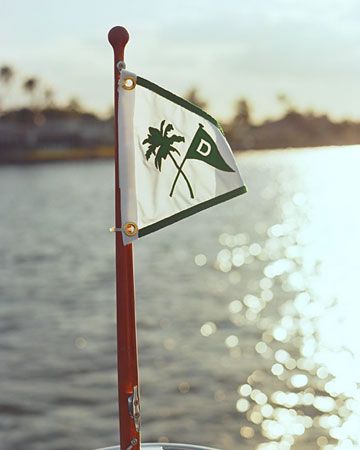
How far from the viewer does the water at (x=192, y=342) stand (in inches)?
696

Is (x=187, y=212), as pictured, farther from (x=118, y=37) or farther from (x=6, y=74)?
(x=6, y=74)

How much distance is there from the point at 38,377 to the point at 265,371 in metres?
5.39

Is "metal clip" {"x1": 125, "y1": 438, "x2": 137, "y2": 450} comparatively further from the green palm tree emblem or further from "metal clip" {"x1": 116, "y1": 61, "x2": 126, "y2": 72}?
"metal clip" {"x1": 116, "y1": 61, "x2": 126, "y2": 72}

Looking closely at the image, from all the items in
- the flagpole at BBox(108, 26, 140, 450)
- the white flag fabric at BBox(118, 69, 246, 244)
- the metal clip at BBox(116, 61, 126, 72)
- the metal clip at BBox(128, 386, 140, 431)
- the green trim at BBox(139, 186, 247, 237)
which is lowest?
the metal clip at BBox(128, 386, 140, 431)

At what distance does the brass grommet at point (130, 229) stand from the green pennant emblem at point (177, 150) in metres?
0.23

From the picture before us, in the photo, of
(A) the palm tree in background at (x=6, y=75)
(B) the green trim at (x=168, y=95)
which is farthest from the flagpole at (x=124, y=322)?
(A) the palm tree in background at (x=6, y=75)

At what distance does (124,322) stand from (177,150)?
74 centimetres

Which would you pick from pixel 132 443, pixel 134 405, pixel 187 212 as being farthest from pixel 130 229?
pixel 132 443

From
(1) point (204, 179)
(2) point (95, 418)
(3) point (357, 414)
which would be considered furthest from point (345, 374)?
(1) point (204, 179)

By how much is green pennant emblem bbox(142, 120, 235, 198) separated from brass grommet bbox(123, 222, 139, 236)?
0.75 ft

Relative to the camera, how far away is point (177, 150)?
3.77 meters

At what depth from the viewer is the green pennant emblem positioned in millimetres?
3721

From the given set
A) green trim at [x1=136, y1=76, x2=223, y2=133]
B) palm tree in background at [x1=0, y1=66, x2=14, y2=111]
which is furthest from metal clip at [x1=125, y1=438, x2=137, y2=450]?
palm tree in background at [x1=0, y1=66, x2=14, y2=111]

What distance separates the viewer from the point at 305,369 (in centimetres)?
2197
